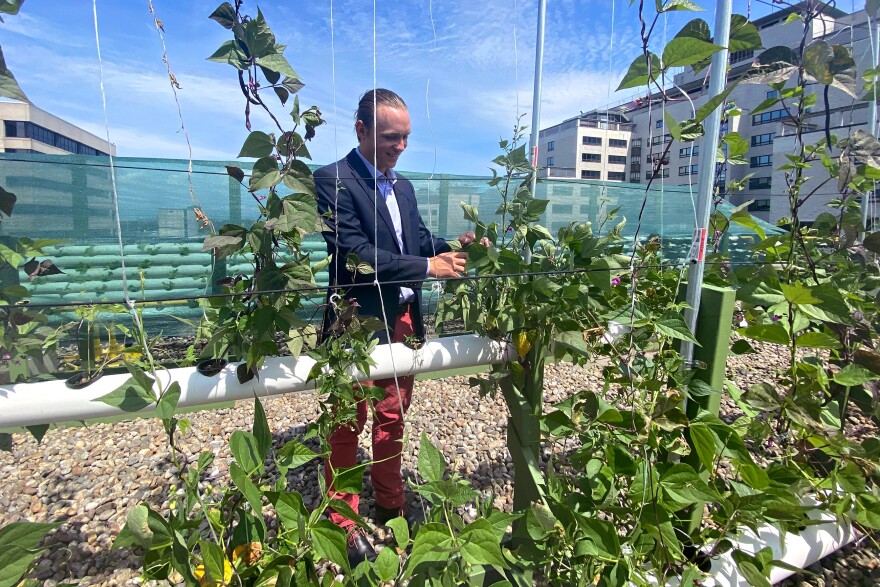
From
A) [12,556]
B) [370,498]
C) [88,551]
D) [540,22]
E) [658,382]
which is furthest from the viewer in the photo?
[540,22]

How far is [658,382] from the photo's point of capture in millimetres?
1176

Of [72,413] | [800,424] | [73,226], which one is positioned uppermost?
[73,226]

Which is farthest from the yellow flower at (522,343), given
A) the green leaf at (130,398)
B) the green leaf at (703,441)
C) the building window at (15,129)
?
the building window at (15,129)

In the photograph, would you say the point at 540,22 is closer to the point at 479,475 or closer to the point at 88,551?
the point at 479,475

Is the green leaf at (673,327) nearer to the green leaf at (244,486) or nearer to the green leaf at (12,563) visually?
the green leaf at (244,486)

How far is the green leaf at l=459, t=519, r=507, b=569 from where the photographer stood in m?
0.82

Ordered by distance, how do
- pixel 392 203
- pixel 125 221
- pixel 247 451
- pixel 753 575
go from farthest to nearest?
pixel 125 221
pixel 392 203
pixel 753 575
pixel 247 451

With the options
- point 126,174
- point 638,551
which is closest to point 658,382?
point 638,551

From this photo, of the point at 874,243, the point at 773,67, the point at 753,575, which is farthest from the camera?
the point at 874,243

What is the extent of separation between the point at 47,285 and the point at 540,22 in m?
5.45

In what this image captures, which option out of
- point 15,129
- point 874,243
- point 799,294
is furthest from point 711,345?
point 15,129

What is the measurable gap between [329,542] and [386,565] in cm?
11

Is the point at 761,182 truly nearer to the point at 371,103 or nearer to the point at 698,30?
the point at 371,103

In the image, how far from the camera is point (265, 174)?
41.3 inches
